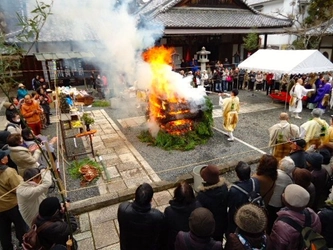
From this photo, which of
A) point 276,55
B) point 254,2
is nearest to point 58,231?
point 276,55

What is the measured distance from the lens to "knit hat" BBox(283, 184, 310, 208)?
2656 mm

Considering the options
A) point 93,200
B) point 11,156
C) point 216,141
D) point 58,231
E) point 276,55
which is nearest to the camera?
point 58,231

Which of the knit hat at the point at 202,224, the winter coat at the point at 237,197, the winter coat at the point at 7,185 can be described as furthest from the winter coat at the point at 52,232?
the winter coat at the point at 237,197

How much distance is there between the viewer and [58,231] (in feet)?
8.71

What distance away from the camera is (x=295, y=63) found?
38.8 ft

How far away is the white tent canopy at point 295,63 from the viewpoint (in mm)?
11664

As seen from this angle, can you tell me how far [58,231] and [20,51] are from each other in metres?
2.10

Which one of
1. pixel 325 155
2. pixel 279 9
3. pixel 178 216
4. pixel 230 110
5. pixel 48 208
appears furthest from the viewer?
pixel 279 9

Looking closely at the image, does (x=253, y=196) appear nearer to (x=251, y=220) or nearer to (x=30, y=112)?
(x=251, y=220)

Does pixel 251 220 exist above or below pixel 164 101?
below

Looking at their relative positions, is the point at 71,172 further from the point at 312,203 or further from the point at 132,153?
the point at 312,203

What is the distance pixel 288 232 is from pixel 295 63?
1129 cm

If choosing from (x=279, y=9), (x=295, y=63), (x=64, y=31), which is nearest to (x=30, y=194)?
(x=295, y=63)

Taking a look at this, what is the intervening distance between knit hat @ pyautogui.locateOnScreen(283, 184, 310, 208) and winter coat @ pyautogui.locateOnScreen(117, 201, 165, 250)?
57.8 inches
